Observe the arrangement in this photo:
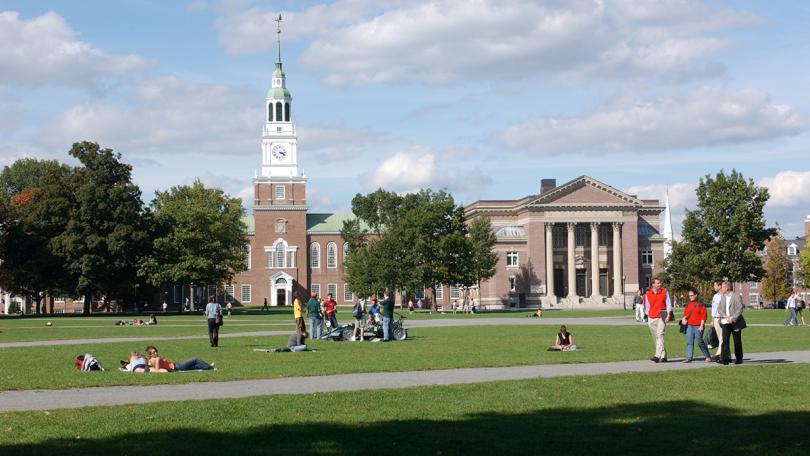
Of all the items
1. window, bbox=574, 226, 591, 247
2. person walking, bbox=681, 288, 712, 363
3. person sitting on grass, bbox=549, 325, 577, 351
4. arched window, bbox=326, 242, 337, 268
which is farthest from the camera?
arched window, bbox=326, 242, 337, 268

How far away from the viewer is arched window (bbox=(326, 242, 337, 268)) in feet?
441

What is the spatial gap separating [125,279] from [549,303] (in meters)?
50.7

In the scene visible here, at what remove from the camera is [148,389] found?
19.4 metres

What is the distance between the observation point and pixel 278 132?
126 metres

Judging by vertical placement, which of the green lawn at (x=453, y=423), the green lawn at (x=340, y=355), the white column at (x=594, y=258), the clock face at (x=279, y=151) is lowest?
the green lawn at (x=340, y=355)

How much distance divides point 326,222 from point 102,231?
5537 centimetres

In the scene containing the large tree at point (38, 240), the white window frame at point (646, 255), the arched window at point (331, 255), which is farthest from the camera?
the arched window at point (331, 255)

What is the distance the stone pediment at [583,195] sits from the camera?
391 ft

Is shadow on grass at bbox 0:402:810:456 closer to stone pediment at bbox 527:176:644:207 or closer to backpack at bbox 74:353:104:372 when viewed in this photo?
backpack at bbox 74:353:104:372

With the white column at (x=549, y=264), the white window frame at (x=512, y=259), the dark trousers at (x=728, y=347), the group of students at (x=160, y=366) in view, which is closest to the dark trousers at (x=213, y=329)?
the group of students at (x=160, y=366)

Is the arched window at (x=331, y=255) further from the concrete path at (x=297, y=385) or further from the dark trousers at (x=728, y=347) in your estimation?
the dark trousers at (x=728, y=347)

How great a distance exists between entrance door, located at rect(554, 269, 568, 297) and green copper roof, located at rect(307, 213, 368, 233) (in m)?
29.5

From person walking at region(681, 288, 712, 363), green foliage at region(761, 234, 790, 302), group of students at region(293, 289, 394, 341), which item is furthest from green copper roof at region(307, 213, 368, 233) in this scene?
person walking at region(681, 288, 712, 363)

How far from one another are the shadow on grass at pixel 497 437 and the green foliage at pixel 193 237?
238 ft
